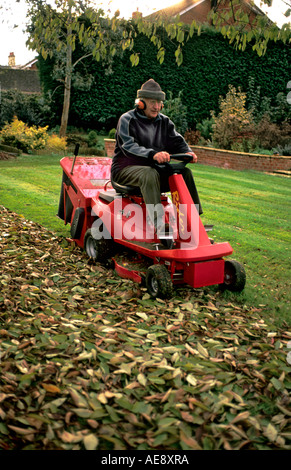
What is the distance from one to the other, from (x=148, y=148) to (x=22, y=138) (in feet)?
33.0

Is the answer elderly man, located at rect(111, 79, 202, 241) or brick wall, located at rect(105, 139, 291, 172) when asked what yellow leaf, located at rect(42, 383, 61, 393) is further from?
brick wall, located at rect(105, 139, 291, 172)

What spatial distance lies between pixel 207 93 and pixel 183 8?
9454 millimetres

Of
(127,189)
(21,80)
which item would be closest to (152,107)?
(127,189)

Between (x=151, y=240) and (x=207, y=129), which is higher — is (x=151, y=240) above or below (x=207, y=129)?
below

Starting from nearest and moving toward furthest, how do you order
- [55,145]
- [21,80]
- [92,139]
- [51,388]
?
[51,388] < [55,145] < [92,139] < [21,80]

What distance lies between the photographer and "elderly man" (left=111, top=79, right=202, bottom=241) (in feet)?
13.0

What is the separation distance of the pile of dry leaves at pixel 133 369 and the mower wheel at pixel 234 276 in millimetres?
143

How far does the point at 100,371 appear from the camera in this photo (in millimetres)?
2787

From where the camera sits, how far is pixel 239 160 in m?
12.2

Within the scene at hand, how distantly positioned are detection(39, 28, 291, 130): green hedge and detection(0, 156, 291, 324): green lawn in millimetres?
4361

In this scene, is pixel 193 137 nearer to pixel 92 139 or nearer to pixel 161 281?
pixel 92 139

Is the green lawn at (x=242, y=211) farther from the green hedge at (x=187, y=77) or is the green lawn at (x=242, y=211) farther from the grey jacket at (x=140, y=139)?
the green hedge at (x=187, y=77)

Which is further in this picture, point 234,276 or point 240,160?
point 240,160

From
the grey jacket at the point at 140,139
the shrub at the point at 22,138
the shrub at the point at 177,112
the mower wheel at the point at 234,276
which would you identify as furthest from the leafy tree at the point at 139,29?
the shrub at the point at 177,112
